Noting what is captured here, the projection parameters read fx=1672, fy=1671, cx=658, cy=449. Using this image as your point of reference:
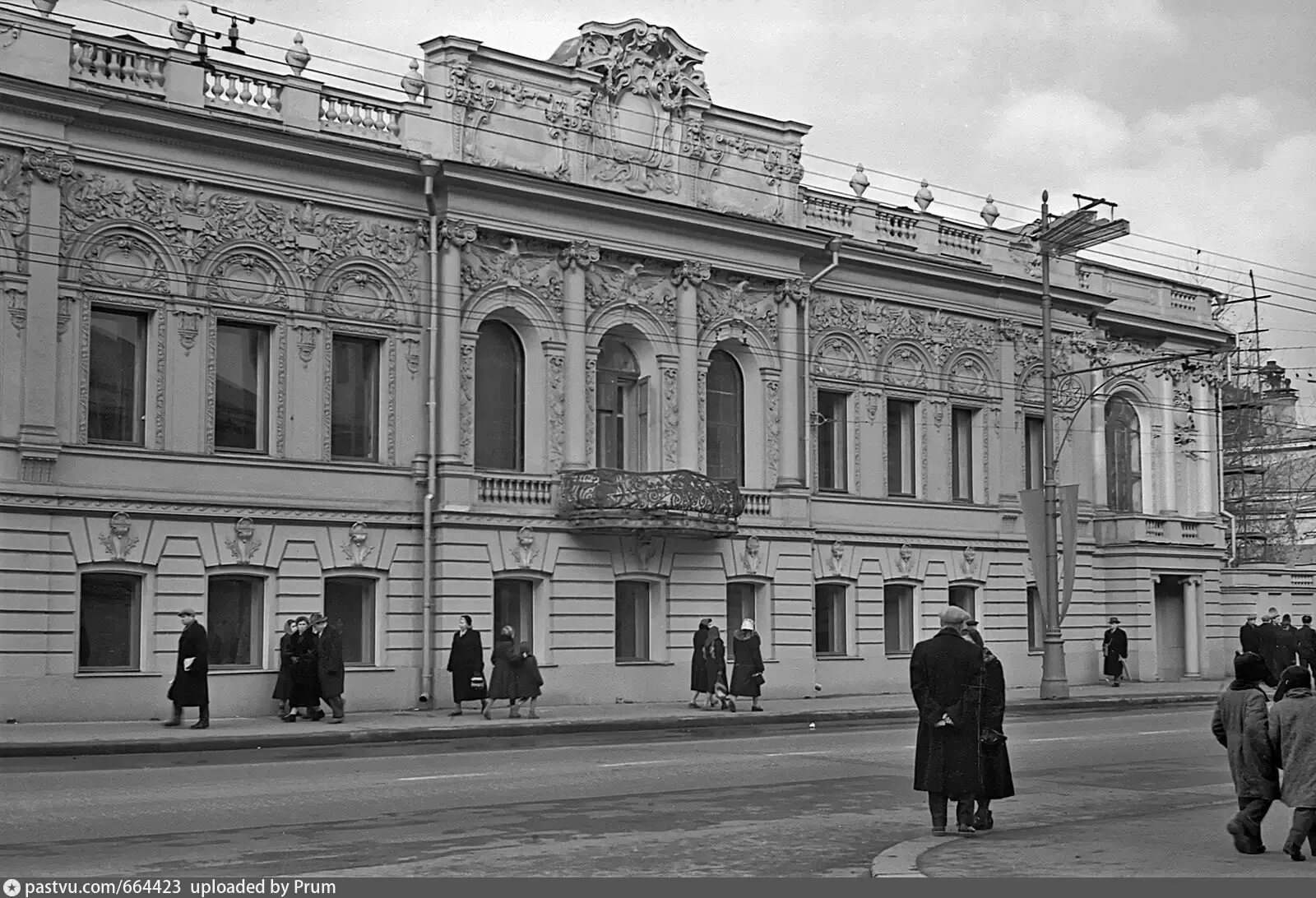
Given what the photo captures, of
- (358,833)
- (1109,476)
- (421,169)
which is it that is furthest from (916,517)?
(358,833)

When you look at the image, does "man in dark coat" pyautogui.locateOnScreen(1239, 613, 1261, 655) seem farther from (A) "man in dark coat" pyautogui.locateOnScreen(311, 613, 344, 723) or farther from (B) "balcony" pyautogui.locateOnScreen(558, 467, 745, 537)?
(A) "man in dark coat" pyautogui.locateOnScreen(311, 613, 344, 723)

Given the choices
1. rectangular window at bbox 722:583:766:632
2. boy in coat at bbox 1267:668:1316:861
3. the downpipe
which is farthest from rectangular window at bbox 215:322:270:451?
boy in coat at bbox 1267:668:1316:861

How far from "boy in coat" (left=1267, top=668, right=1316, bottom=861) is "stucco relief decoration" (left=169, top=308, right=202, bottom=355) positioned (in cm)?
2097

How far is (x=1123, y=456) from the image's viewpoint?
46.2 m

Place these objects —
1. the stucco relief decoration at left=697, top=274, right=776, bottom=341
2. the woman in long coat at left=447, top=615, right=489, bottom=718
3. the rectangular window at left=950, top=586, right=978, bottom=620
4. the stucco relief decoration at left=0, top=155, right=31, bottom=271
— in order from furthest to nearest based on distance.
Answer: the rectangular window at left=950, top=586, right=978, bottom=620 → the stucco relief decoration at left=697, top=274, right=776, bottom=341 → the woman in long coat at left=447, top=615, right=489, bottom=718 → the stucco relief decoration at left=0, top=155, right=31, bottom=271

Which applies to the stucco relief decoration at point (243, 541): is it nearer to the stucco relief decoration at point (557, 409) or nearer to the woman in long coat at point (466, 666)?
the woman in long coat at point (466, 666)

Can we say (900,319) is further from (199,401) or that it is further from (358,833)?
(358,833)

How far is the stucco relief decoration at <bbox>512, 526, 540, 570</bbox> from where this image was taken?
31734mm

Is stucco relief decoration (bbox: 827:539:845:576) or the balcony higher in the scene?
the balcony

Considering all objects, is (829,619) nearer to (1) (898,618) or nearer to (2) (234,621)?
(1) (898,618)

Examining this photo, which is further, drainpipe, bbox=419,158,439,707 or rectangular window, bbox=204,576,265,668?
drainpipe, bbox=419,158,439,707

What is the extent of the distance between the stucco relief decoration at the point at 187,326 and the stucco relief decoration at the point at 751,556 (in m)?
12.5

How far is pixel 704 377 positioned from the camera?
35.2m

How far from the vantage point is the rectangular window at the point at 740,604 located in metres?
35.6
